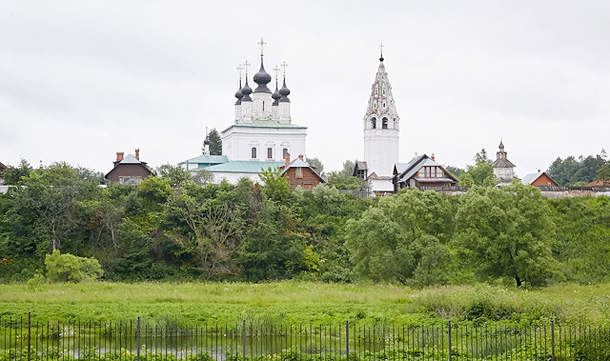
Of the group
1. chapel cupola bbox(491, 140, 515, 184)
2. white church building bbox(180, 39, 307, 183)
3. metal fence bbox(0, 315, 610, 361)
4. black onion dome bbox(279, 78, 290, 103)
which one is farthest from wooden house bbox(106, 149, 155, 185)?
metal fence bbox(0, 315, 610, 361)

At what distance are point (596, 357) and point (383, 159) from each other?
47.2 meters

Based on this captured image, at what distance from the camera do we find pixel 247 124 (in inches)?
2719

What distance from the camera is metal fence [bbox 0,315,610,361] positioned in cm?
1594

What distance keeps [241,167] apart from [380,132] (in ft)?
36.3

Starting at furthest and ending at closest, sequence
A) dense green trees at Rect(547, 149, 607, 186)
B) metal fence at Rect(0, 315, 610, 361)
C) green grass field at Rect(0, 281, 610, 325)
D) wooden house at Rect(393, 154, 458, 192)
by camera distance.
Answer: dense green trees at Rect(547, 149, 607, 186) < wooden house at Rect(393, 154, 458, 192) < green grass field at Rect(0, 281, 610, 325) < metal fence at Rect(0, 315, 610, 361)

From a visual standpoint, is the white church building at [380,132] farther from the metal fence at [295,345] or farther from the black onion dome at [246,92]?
the metal fence at [295,345]

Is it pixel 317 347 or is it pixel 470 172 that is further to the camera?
pixel 470 172

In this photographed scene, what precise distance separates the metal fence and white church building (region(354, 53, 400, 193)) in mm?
42544

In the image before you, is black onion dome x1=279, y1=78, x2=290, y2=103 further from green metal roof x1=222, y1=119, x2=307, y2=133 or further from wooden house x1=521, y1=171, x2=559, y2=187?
wooden house x1=521, y1=171, x2=559, y2=187

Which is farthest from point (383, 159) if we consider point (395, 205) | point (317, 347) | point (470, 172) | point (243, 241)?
point (317, 347)

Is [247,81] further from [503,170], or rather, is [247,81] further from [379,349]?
[379,349]

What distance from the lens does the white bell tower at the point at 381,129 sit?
205 feet

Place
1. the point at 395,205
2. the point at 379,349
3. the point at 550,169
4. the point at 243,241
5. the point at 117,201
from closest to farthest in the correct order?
the point at 379,349, the point at 395,205, the point at 243,241, the point at 117,201, the point at 550,169

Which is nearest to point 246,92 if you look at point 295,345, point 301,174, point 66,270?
point 301,174
